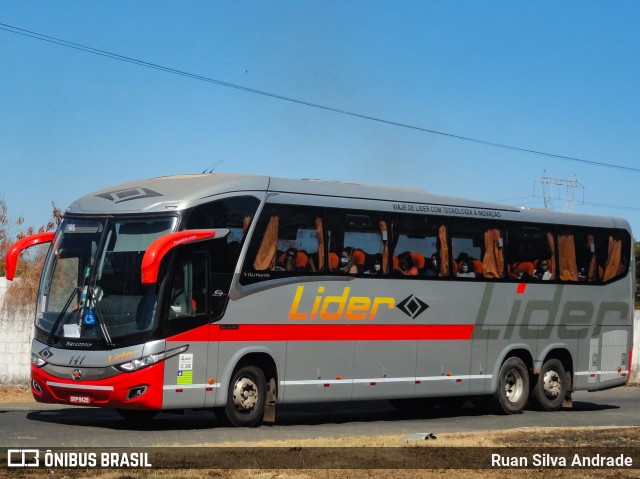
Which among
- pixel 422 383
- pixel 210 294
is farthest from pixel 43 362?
pixel 422 383

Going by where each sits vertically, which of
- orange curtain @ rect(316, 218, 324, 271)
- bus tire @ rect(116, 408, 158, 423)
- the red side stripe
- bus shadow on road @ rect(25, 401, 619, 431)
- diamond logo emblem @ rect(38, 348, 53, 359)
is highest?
orange curtain @ rect(316, 218, 324, 271)

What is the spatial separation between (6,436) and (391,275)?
7.72 m

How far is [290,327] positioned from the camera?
19.1 m

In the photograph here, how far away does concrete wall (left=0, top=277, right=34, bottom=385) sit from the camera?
2438cm

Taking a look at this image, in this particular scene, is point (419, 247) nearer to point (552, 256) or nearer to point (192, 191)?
point (552, 256)

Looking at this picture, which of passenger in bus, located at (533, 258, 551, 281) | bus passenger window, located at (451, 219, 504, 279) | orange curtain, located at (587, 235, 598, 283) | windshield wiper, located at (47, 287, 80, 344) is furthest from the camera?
orange curtain, located at (587, 235, 598, 283)

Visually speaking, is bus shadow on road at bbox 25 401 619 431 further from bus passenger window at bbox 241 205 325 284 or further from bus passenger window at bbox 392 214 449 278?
bus passenger window at bbox 392 214 449 278

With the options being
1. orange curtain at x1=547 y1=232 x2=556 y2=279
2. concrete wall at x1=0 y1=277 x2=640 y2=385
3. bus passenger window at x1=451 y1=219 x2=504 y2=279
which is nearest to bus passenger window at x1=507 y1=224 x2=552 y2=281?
orange curtain at x1=547 y1=232 x2=556 y2=279

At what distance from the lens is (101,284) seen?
1722 cm

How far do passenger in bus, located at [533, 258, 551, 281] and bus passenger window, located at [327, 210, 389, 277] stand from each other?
4350mm

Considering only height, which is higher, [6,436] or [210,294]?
[210,294]

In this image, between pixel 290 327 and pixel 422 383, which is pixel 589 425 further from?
pixel 290 327

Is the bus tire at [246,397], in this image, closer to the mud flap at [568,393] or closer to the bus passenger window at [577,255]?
the bus passenger window at [577,255]

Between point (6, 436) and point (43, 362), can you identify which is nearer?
point (6, 436)
